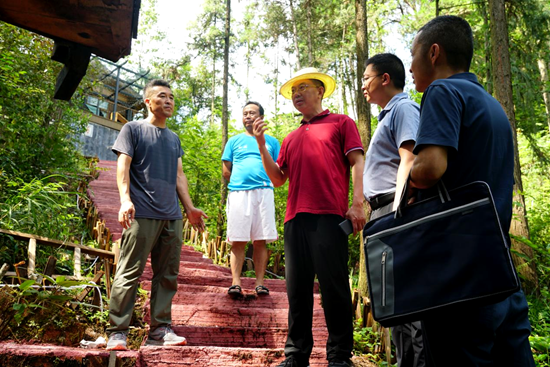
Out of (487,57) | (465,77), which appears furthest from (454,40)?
(487,57)

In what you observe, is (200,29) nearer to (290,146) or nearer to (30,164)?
(30,164)

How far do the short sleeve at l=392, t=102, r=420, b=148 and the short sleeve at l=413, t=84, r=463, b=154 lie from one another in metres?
0.85

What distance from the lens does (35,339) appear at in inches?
137

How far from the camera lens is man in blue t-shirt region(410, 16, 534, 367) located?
1.50 metres

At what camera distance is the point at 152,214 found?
369 cm

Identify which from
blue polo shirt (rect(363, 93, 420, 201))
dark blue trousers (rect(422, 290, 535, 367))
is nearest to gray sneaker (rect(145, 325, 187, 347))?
blue polo shirt (rect(363, 93, 420, 201))

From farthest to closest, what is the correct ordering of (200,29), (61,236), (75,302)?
(200,29) → (61,236) → (75,302)

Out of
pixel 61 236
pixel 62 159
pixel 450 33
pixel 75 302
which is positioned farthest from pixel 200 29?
pixel 450 33

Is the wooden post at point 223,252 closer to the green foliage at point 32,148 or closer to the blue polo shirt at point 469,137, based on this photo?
the green foliage at point 32,148

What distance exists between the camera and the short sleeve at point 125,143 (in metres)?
3.71

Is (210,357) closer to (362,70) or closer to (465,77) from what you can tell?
(465,77)

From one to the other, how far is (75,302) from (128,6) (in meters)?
2.67

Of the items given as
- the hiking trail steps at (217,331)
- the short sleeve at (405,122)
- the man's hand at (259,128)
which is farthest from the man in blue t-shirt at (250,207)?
the short sleeve at (405,122)

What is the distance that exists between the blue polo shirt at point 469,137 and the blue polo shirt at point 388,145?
891 mm
